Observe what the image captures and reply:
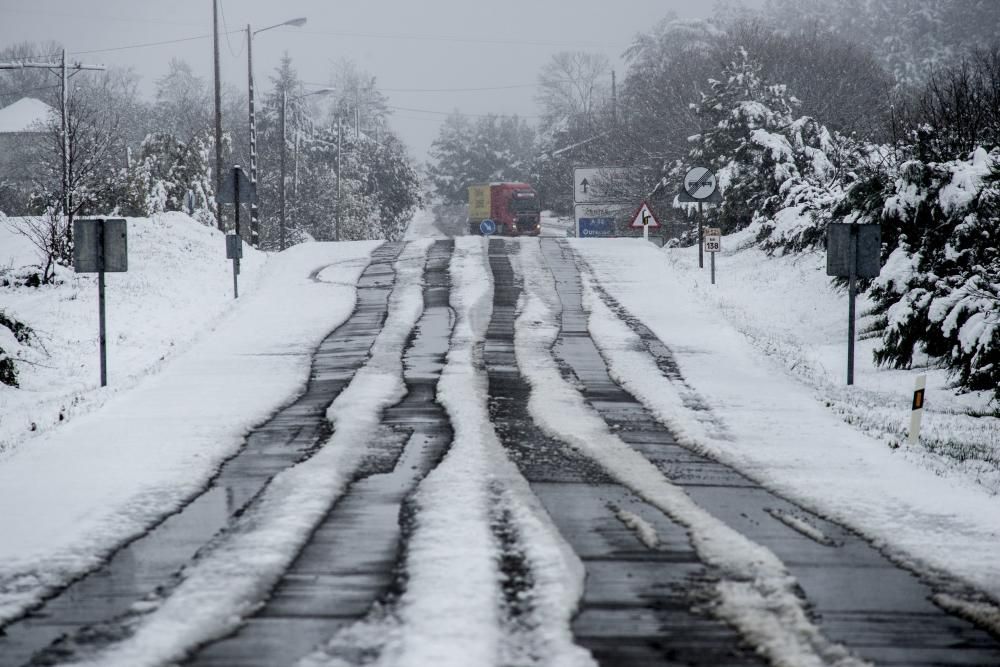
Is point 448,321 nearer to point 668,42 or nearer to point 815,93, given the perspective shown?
point 815,93

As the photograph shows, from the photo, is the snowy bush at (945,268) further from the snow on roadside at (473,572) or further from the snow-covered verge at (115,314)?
the snow-covered verge at (115,314)

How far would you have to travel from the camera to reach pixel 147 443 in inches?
412

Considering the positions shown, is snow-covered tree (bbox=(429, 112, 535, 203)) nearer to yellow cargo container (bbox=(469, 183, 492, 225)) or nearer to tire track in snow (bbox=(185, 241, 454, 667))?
yellow cargo container (bbox=(469, 183, 492, 225))

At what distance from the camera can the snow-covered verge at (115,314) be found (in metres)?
15.6

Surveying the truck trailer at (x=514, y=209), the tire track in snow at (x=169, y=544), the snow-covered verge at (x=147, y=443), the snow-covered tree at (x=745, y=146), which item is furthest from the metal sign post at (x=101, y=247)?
the truck trailer at (x=514, y=209)

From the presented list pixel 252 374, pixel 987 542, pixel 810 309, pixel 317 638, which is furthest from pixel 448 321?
pixel 317 638

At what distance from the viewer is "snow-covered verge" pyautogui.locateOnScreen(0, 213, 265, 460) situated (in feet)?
51.2

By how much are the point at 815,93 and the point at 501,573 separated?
53.3 m

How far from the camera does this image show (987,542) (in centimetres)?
732

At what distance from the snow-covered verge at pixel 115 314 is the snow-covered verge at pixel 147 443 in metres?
0.30

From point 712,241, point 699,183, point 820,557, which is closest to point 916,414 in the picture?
point 820,557

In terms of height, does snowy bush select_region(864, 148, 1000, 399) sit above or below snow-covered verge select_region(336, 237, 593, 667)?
above

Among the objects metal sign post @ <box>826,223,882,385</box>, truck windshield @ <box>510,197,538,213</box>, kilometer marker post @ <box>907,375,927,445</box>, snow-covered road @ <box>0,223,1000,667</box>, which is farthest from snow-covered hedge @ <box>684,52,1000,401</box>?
truck windshield @ <box>510,197,538,213</box>

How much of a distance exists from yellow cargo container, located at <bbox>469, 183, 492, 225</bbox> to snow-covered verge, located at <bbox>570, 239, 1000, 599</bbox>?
45.7 m
